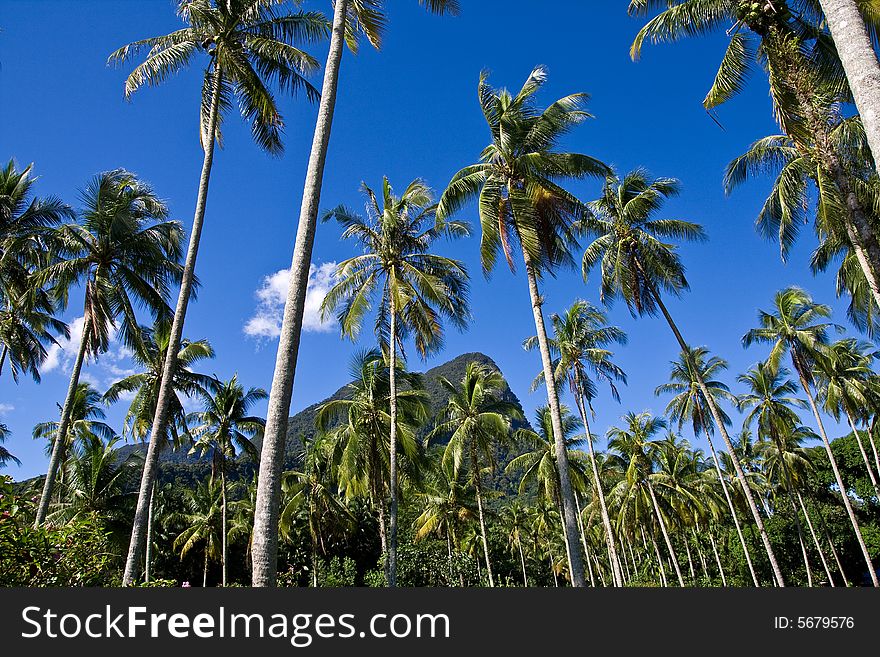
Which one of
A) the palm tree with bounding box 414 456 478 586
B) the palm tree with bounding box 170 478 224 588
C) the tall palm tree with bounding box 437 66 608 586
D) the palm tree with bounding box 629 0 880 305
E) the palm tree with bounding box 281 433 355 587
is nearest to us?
the palm tree with bounding box 629 0 880 305

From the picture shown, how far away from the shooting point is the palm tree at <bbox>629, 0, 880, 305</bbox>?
8.94 metres

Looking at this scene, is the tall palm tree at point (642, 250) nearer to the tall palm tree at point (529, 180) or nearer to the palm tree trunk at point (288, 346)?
the tall palm tree at point (529, 180)

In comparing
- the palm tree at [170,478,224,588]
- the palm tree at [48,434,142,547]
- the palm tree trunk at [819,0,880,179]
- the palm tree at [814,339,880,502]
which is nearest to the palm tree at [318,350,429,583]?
the palm tree at [48,434,142,547]

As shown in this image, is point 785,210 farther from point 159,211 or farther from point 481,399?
point 159,211

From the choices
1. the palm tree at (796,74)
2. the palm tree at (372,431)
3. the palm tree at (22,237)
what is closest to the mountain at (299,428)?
the palm tree at (372,431)

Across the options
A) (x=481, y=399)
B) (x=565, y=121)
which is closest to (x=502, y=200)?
(x=565, y=121)

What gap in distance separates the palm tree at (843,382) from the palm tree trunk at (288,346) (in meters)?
24.6

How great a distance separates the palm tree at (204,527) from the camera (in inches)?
1242

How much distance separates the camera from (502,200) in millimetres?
13602

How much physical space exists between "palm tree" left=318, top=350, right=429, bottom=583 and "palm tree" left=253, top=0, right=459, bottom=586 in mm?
11415

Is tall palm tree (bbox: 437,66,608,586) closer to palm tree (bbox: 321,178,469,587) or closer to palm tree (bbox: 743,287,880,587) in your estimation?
palm tree (bbox: 321,178,469,587)

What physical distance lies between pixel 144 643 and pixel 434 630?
6.80 ft

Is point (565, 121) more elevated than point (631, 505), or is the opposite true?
point (565, 121)

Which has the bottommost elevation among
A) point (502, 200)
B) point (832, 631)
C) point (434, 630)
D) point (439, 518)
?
point (832, 631)
